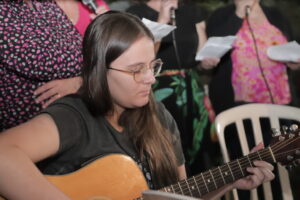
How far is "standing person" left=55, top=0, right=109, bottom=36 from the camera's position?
171cm

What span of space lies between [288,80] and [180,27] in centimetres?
60

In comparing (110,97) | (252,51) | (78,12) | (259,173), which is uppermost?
(78,12)

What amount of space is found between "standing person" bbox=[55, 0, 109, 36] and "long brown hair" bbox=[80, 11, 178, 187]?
44 centimetres

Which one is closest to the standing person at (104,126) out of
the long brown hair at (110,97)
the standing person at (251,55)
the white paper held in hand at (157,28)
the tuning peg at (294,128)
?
the long brown hair at (110,97)

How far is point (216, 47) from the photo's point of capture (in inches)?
76.3

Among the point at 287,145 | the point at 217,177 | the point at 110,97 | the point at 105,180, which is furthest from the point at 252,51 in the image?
the point at 105,180

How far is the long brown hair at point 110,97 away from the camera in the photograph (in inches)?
48.8

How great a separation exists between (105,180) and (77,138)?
146 mm


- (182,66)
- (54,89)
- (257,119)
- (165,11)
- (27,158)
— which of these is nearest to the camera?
(27,158)

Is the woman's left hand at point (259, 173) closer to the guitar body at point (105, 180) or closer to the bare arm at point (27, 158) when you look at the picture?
the guitar body at point (105, 180)

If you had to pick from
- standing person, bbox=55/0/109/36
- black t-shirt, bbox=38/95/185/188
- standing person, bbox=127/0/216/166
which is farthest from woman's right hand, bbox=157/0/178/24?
black t-shirt, bbox=38/95/185/188

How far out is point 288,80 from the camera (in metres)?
2.10

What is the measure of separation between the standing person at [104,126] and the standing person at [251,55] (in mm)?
719

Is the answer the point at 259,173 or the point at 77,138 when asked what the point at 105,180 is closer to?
the point at 77,138
